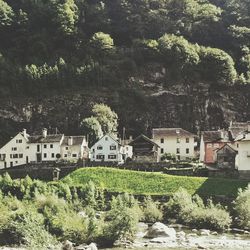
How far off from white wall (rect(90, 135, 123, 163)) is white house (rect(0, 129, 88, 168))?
257 cm

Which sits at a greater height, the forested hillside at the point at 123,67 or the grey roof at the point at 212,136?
the forested hillside at the point at 123,67

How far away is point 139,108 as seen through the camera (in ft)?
345

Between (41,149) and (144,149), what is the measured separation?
16.7 m

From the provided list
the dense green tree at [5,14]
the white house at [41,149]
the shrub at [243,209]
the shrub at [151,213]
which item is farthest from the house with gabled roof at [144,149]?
the dense green tree at [5,14]

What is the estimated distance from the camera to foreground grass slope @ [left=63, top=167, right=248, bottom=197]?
66062 mm

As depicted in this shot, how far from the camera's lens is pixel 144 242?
4588 centimetres

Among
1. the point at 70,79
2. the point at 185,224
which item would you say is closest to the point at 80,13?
the point at 70,79

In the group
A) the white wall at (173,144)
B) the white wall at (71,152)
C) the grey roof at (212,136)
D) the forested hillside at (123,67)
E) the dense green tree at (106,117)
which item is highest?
the forested hillside at (123,67)

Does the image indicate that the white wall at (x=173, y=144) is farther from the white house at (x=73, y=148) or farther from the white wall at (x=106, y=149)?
the white house at (x=73, y=148)

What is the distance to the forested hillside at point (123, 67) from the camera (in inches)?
4080

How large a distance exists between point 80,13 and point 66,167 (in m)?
57.4

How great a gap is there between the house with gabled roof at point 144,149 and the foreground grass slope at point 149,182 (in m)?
10.2

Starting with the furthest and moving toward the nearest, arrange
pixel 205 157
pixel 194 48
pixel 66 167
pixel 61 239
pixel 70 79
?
pixel 194 48, pixel 70 79, pixel 205 157, pixel 66 167, pixel 61 239

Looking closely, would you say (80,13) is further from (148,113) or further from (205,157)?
(205,157)
